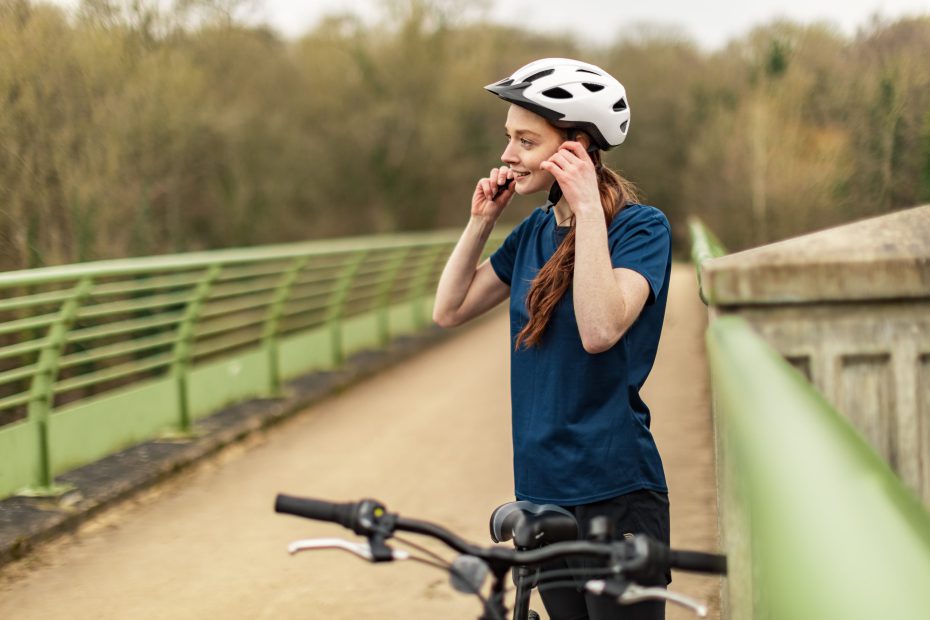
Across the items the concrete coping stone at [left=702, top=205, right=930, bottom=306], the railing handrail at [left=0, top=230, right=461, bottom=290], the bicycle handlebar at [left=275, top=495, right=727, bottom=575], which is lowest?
the bicycle handlebar at [left=275, top=495, right=727, bottom=575]

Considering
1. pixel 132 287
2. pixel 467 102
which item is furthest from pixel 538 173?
pixel 467 102

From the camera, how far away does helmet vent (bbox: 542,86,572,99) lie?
266 centimetres

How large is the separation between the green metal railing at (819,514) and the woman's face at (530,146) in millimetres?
1021

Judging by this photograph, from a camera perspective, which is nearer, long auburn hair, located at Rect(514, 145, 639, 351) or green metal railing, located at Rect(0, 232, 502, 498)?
long auburn hair, located at Rect(514, 145, 639, 351)

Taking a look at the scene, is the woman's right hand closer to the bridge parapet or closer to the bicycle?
the bridge parapet

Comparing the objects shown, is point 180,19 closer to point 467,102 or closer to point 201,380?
point 201,380

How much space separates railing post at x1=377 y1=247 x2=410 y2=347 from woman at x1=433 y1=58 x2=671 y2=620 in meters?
12.7

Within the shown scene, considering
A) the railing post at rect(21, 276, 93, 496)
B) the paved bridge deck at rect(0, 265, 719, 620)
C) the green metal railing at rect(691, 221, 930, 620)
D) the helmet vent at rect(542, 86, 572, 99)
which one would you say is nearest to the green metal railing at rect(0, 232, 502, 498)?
the railing post at rect(21, 276, 93, 496)

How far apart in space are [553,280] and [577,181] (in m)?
0.22

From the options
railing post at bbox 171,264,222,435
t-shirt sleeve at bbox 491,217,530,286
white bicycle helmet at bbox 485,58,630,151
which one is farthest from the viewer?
railing post at bbox 171,264,222,435

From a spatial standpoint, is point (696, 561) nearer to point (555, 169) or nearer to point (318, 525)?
point (555, 169)

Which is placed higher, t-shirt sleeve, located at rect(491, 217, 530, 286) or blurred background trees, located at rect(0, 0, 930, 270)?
blurred background trees, located at rect(0, 0, 930, 270)

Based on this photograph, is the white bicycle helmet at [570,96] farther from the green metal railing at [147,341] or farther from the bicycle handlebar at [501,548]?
the green metal railing at [147,341]

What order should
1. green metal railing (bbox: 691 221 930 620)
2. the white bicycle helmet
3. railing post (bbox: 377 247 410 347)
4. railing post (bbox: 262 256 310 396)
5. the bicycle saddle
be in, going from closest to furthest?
1. green metal railing (bbox: 691 221 930 620)
2. the bicycle saddle
3. the white bicycle helmet
4. railing post (bbox: 262 256 310 396)
5. railing post (bbox: 377 247 410 347)
